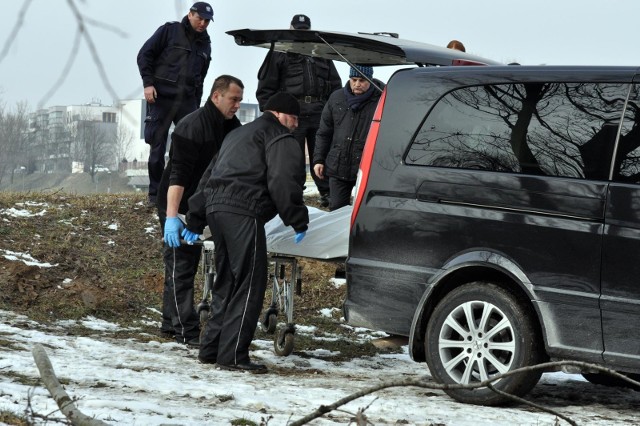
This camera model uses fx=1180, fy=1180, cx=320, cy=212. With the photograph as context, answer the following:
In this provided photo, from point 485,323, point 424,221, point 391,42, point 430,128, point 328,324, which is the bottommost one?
point 328,324

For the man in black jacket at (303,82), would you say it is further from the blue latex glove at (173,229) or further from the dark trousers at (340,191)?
the blue latex glove at (173,229)

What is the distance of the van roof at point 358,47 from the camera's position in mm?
8172

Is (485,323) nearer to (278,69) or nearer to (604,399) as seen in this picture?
(604,399)

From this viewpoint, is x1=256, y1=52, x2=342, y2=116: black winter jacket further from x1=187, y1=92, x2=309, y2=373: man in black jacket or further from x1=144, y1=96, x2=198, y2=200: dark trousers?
x1=187, y1=92, x2=309, y2=373: man in black jacket

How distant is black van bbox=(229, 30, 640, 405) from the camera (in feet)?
20.7

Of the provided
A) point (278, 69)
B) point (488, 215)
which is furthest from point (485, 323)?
point (278, 69)

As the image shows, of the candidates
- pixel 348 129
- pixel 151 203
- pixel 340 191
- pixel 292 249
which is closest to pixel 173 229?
pixel 292 249

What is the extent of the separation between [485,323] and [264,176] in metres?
1.94

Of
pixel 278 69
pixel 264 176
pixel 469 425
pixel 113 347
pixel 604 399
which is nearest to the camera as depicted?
pixel 469 425

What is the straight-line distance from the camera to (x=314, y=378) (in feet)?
24.8

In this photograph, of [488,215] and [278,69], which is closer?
[488,215]

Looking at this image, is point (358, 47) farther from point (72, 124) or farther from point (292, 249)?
point (72, 124)

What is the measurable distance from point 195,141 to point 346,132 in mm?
2414

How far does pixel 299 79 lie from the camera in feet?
40.4
